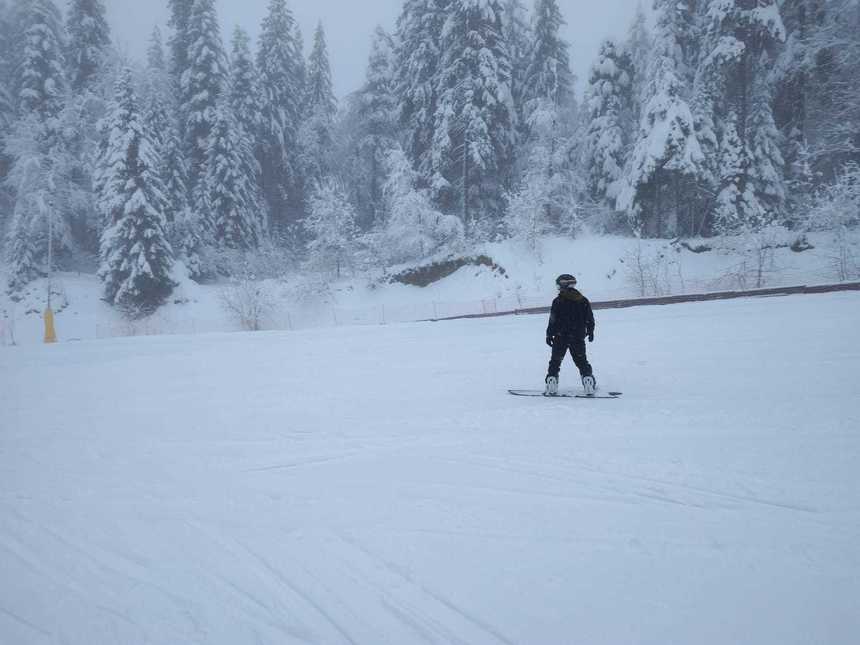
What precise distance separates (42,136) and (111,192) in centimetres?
1050

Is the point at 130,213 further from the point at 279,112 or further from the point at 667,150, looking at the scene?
the point at 667,150

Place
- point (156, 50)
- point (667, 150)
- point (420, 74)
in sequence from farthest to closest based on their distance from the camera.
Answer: point (156, 50) < point (420, 74) < point (667, 150)

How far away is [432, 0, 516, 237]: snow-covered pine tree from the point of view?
26203 millimetres

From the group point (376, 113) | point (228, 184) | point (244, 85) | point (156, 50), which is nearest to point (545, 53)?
point (376, 113)

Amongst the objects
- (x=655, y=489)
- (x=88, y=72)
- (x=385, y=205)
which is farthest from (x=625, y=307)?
(x=88, y=72)

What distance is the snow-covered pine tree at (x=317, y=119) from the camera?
3572 cm

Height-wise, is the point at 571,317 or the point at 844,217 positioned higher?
the point at 844,217

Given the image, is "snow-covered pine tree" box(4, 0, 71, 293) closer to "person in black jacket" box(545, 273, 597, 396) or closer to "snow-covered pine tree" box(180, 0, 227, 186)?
"snow-covered pine tree" box(180, 0, 227, 186)

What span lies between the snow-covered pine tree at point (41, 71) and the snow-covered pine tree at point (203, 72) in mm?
8890

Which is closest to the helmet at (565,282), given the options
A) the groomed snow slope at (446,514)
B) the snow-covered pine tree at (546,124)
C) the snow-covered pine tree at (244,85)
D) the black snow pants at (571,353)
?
the black snow pants at (571,353)

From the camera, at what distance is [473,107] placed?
26156 millimetres

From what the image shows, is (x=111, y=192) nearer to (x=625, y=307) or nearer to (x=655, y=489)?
(x=625, y=307)

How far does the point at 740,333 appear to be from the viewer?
993 centimetres

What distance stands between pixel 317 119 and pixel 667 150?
84.2 ft
